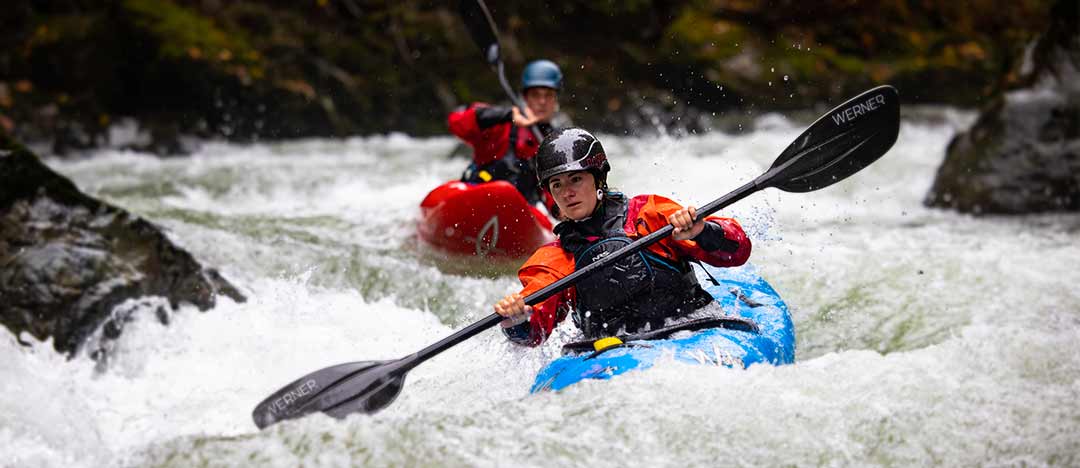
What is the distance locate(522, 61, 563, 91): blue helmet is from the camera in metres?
5.91

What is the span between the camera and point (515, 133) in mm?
5965

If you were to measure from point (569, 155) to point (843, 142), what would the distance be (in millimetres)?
1154

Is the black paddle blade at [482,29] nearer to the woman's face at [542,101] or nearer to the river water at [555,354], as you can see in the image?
the woman's face at [542,101]

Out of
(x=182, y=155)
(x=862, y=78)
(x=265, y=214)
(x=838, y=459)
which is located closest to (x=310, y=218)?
(x=265, y=214)

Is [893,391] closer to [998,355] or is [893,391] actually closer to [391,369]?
[998,355]

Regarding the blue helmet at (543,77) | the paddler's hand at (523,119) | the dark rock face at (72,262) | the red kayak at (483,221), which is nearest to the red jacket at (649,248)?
the red kayak at (483,221)

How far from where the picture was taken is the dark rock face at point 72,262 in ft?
14.8

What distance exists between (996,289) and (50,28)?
9.10 meters

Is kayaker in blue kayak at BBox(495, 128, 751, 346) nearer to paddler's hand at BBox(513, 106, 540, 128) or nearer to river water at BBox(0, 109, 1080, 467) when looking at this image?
river water at BBox(0, 109, 1080, 467)

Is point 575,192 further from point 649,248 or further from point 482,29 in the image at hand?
point 482,29

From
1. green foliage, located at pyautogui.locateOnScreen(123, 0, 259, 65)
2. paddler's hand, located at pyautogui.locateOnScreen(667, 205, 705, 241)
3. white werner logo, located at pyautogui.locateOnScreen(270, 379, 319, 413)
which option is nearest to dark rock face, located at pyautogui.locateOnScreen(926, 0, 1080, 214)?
paddler's hand, located at pyautogui.locateOnScreen(667, 205, 705, 241)

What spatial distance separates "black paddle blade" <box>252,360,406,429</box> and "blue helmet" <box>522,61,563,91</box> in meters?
3.00

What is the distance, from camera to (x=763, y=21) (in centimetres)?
1242

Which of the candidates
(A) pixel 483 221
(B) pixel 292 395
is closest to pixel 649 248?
(B) pixel 292 395
